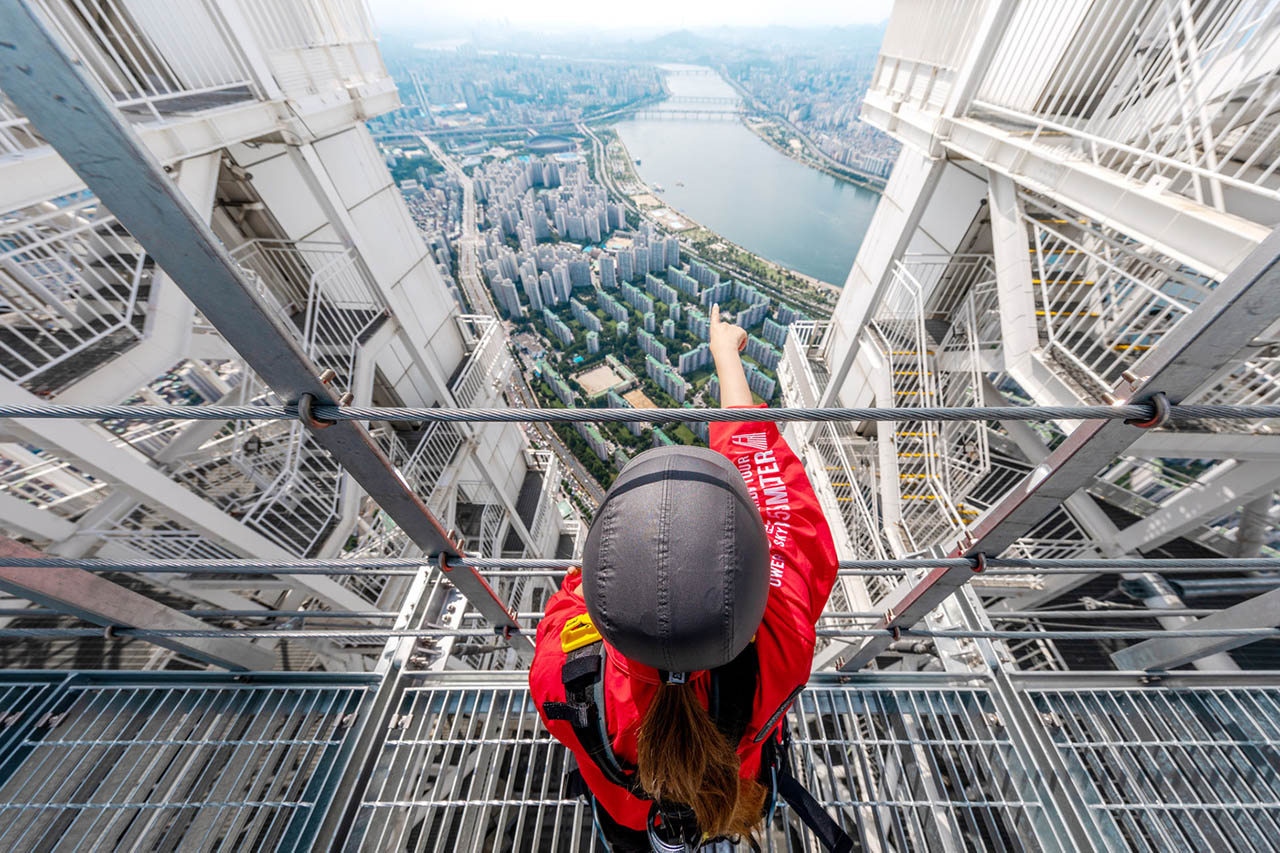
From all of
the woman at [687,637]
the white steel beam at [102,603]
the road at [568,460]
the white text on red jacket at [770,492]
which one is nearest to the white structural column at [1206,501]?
the woman at [687,637]

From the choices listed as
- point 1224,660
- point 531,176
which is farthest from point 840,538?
point 531,176

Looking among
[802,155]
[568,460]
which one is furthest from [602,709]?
[802,155]

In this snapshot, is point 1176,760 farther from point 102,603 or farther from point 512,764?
point 102,603

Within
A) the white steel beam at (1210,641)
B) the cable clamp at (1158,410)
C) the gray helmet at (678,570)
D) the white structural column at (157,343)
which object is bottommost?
the white steel beam at (1210,641)

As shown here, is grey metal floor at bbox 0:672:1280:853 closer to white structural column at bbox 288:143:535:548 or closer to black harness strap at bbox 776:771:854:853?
black harness strap at bbox 776:771:854:853

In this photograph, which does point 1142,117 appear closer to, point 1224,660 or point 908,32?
point 908,32

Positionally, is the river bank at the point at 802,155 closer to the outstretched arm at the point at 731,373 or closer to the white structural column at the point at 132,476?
the outstretched arm at the point at 731,373

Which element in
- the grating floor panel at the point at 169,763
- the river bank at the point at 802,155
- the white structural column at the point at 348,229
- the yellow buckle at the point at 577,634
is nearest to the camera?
the yellow buckle at the point at 577,634
